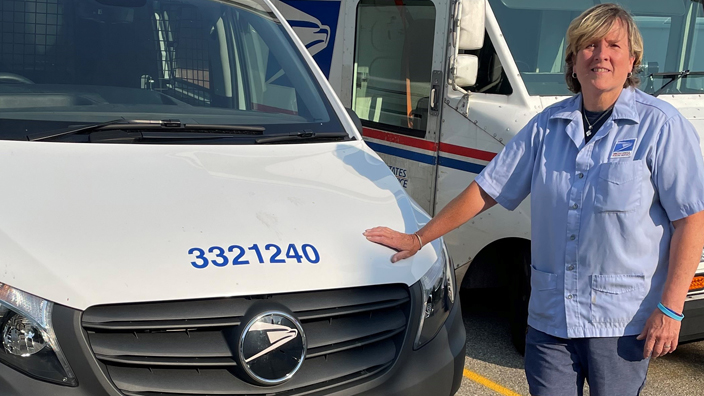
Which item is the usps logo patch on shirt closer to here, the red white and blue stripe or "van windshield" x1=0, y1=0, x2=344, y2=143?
"van windshield" x1=0, y1=0, x2=344, y2=143

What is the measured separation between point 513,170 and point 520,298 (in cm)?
172

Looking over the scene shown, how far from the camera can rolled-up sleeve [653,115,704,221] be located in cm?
234

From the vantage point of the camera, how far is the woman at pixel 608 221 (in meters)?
2.38

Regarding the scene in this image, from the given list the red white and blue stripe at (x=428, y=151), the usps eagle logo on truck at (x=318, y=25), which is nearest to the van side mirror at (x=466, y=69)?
the red white and blue stripe at (x=428, y=151)

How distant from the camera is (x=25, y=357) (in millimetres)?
2111

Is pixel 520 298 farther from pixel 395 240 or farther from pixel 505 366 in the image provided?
pixel 395 240

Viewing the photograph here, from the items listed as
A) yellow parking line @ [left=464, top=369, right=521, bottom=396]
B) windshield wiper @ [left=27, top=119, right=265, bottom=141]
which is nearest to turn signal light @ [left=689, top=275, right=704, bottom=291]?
yellow parking line @ [left=464, top=369, right=521, bottom=396]

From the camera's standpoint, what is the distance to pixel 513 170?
2.71 metres

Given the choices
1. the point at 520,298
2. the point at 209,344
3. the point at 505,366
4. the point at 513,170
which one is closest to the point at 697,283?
the point at 520,298

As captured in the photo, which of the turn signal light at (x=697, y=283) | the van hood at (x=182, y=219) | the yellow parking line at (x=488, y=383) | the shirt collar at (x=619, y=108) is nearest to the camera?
the van hood at (x=182, y=219)

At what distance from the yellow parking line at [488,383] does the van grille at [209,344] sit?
1.71 m

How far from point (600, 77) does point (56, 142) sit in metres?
1.81

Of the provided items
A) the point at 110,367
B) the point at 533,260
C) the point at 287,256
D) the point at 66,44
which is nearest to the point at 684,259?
the point at 533,260

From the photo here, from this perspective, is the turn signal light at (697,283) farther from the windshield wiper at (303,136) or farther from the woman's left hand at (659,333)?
the windshield wiper at (303,136)
